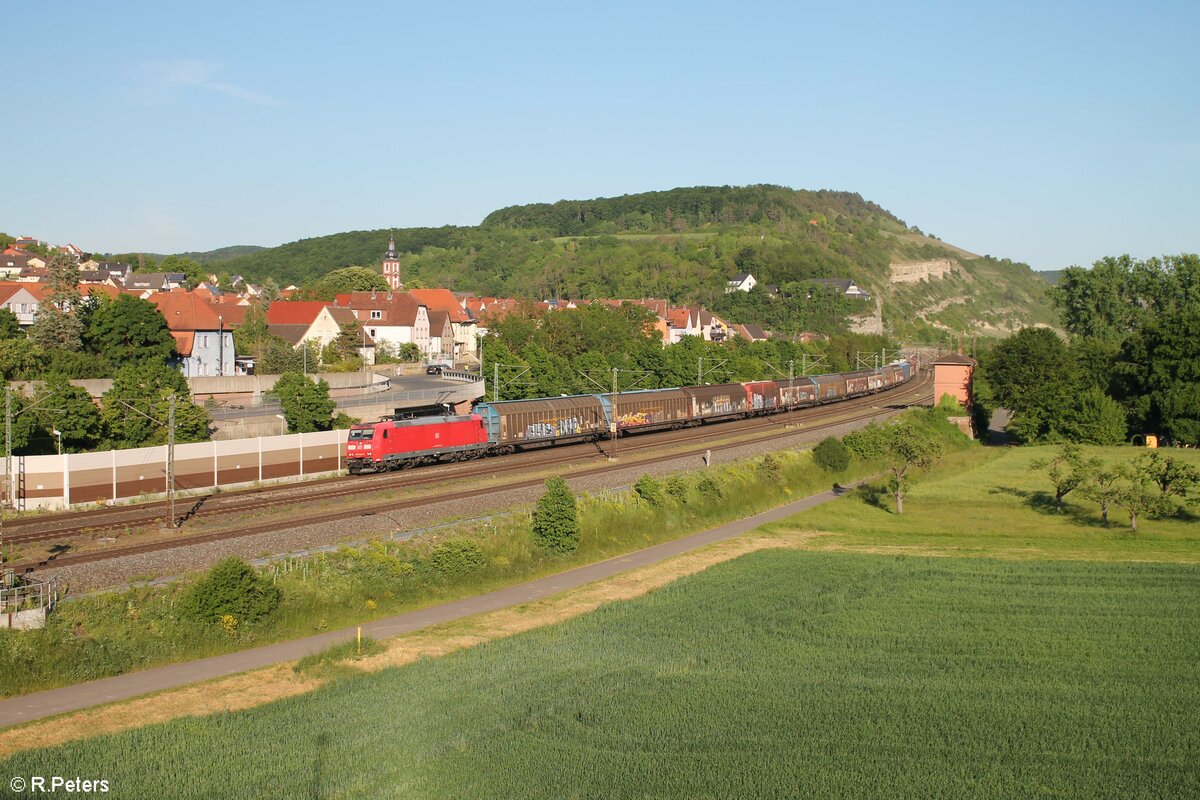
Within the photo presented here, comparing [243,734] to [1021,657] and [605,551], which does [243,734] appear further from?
[605,551]

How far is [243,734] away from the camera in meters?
21.1

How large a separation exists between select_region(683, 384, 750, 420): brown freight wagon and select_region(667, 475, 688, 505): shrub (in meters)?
28.6

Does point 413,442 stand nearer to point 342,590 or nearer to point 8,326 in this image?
point 342,590

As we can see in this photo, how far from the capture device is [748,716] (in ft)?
72.1

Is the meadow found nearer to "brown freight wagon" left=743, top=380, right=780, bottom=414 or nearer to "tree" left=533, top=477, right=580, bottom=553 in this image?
"tree" left=533, top=477, right=580, bottom=553

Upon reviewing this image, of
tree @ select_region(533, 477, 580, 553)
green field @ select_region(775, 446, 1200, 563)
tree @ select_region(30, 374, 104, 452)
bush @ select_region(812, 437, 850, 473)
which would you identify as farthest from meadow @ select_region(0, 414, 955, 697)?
tree @ select_region(30, 374, 104, 452)

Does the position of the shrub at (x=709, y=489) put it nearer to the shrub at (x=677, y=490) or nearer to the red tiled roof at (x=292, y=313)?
the shrub at (x=677, y=490)

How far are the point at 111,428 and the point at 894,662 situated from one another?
39.0 m

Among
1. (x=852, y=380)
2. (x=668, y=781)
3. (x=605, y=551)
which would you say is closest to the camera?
(x=668, y=781)

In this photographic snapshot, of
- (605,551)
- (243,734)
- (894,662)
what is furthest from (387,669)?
(605,551)

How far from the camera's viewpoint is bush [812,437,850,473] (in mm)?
61906

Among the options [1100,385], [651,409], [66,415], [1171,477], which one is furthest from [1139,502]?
[66,415]

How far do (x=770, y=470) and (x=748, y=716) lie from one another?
35.4 m

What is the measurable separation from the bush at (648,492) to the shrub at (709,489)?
11.7 ft
